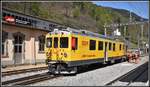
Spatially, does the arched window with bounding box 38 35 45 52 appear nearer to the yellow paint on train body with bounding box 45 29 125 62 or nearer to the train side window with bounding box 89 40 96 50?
the train side window with bounding box 89 40 96 50

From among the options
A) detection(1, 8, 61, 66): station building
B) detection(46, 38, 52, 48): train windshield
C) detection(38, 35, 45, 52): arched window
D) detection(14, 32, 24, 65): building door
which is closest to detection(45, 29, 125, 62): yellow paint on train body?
detection(46, 38, 52, 48): train windshield

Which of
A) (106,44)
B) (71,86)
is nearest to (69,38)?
(71,86)

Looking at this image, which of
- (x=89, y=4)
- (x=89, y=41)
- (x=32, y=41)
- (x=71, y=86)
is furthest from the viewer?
(x=89, y=4)

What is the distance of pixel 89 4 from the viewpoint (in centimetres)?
9406

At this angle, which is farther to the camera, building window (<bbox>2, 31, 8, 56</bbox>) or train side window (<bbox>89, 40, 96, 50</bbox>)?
building window (<bbox>2, 31, 8, 56</bbox>)

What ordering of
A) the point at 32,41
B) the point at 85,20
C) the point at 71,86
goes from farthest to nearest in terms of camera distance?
the point at 85,20
the point at 32,41
the point at 71,86

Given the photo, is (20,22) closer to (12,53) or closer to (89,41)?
(12,53)

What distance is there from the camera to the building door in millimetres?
30062

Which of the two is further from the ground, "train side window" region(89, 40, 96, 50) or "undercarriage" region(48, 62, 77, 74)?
"train side window" region(89, 40, 96, 50)

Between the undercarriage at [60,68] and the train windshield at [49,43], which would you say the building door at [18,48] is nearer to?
the train windshield at [49,43]

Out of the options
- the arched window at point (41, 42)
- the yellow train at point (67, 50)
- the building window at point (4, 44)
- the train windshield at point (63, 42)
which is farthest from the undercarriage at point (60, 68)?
the arched window at point (41, 42)

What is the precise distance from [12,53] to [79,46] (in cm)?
971

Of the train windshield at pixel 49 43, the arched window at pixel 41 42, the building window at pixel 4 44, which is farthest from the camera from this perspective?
the arched window at pixel 41 42

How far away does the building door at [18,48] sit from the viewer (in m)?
30.1
